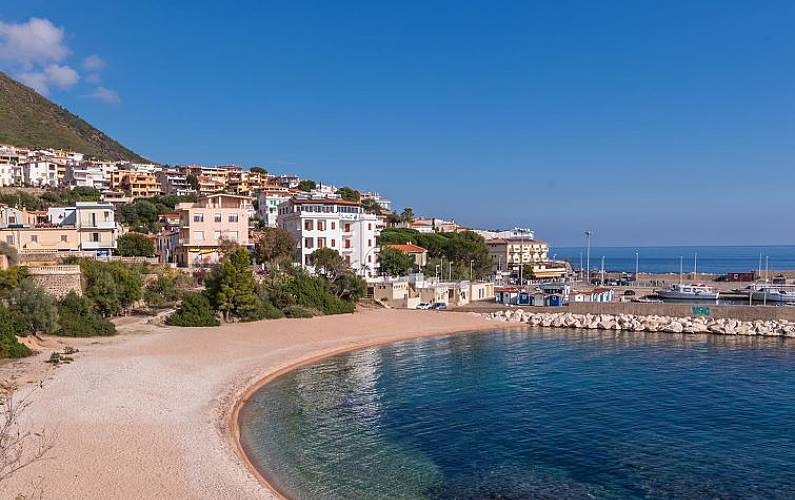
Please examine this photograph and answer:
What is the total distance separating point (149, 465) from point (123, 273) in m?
26.5

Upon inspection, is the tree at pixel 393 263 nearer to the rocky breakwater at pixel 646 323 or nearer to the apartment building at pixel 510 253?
the rocky breakwater at pixel 646 323

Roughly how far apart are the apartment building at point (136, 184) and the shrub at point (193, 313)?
81382 millimetres

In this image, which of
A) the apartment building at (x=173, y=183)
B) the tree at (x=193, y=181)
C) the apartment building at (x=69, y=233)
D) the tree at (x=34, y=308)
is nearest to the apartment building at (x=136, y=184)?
the apartment building at (x=173, y=183)

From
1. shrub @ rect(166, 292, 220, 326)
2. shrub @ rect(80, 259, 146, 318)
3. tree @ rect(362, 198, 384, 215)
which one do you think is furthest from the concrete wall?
tree @ rect(362, 198, 384, 215)

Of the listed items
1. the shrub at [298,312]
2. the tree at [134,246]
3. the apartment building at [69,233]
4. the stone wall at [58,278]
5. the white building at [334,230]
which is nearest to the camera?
the stone wall at [58,278]

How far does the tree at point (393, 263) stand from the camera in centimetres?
6350

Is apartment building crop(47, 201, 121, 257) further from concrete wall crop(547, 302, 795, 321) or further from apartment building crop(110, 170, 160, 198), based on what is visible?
apartment building crop(110, 170, 160, 198)

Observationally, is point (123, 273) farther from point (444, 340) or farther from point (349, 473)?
point (349, 473)

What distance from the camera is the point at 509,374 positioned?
30.0 m

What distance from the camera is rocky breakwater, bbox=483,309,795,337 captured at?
4403 centimetres

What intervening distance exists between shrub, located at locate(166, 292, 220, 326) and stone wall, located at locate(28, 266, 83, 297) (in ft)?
20.8

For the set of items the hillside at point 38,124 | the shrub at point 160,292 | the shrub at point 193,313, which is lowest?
the shrub at point 193,313

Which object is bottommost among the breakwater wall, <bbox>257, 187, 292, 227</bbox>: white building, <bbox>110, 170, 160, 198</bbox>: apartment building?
the breakwater wall

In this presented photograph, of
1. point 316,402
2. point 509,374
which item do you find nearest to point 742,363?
point 509,374
